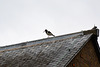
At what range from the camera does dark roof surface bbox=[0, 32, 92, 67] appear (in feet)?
34.5

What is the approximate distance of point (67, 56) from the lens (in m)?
10.4

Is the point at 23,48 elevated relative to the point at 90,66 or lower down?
elevated

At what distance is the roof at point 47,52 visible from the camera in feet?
34.4

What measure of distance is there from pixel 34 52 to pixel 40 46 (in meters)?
0.94

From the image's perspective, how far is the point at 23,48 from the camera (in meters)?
14.5

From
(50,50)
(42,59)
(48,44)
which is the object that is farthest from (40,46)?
(42,59)

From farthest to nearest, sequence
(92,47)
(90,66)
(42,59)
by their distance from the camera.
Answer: (92,47)
(90,66)
(42,59)

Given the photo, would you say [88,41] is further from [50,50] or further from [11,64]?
[11,64]

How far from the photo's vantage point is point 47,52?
12016 millimetres

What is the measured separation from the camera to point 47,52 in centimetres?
1202

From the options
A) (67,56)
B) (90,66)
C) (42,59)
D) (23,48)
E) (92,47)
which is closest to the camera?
(67,56)

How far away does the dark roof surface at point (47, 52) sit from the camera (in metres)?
10.5

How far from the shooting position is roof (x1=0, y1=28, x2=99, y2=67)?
10492 millimetres

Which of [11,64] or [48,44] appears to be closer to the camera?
[11,64]
